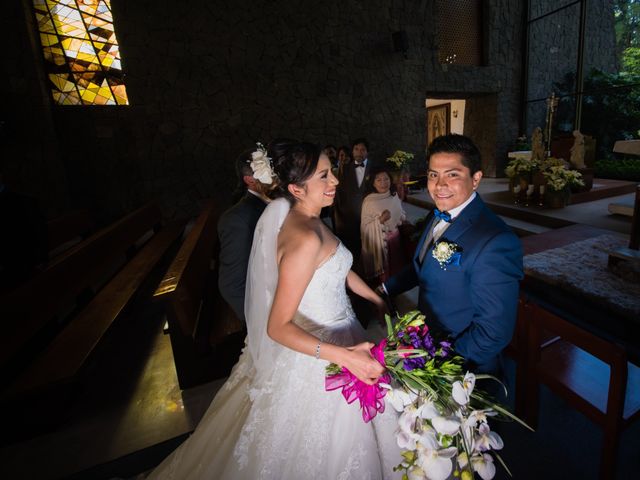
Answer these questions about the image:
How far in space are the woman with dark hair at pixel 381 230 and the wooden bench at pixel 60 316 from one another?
2638 millimetres

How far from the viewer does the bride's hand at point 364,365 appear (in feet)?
3.89

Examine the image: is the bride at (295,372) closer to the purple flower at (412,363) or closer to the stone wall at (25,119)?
the purple flower at (412,363)

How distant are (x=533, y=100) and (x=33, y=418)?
14.2 metres

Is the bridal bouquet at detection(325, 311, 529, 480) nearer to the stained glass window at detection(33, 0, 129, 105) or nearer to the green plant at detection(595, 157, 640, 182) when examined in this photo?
the stained glass window at detection(33, 0, 129, 105)

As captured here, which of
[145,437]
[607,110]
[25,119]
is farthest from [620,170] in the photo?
[25,119]

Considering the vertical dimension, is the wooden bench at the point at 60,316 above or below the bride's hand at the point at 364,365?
below

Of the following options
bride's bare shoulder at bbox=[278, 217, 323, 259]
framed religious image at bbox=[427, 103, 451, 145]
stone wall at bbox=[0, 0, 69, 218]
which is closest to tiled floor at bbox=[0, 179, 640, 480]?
bride's bare shoulder at bbox=[278, 217, 323, 259]

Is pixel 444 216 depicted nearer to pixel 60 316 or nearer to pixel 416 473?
pixel 416 473

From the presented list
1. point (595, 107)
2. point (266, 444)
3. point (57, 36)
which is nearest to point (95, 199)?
point (57, 36)

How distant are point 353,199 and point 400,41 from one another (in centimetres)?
670

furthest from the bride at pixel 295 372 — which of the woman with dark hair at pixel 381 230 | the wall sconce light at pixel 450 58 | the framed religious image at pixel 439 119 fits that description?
the framed religious image at pixel 439 119

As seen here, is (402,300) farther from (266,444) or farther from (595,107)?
(595,107)

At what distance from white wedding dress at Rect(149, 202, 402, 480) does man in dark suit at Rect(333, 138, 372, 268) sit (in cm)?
325

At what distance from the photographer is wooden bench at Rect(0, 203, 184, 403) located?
2.11m
